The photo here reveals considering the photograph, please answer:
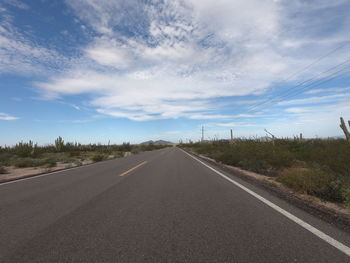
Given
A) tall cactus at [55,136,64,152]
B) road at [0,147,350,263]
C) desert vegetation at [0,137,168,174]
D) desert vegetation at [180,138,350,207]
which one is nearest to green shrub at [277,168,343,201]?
desert vegetation at [180,138,350,207]

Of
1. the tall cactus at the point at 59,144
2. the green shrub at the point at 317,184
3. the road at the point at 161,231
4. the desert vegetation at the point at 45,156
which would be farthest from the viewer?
the tall cactus at the point at 59,144

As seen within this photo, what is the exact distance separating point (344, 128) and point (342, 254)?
17881 millimetres

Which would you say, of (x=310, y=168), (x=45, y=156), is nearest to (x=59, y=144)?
(x=45, y=156)

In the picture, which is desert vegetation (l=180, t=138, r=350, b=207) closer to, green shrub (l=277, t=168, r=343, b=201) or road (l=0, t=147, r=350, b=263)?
green shrub (l=277, t=168, r=343, b=201)

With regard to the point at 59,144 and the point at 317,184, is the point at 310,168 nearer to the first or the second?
the point at 317,184

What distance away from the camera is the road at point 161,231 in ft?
9.69

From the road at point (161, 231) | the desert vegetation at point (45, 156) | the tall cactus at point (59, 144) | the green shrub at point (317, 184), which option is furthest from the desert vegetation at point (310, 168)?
the tall cactus at point (59, 144)

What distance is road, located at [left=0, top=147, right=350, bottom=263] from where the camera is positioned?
295cm

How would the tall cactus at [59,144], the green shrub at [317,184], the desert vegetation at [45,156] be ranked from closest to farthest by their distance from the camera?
the green shrub at [317,184] < the desert vegetation at [45,156] < the tall cactus at [59,144]

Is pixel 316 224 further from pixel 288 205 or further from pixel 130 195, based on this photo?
pixel 130 195

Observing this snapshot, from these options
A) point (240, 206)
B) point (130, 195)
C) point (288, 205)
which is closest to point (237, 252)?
point (240, 206)

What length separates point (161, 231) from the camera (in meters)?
3.75

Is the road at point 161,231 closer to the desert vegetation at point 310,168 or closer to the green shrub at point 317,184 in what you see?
the green shrub at point 317,184

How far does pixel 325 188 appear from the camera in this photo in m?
6.17
